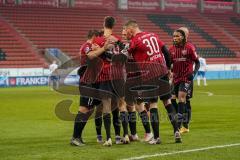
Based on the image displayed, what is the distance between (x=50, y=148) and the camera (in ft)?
34.5

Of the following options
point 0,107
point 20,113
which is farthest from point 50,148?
point 0,107

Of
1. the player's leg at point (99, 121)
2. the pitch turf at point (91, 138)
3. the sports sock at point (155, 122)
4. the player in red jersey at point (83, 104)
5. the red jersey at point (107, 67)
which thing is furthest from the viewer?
the player's leg at point (99, 121)

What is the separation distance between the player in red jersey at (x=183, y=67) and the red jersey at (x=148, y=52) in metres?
2.00

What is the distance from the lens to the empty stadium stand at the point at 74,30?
152 feet

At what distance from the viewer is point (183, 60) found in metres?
13.4

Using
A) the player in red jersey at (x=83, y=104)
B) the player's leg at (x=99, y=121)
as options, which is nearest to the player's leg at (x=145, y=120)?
the player's leg at (x=99, y=121)

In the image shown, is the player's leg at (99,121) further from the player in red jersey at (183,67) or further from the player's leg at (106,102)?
the player in red jersey at (183,67)

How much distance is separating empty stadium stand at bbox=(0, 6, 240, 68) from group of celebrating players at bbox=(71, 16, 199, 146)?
3248 cm

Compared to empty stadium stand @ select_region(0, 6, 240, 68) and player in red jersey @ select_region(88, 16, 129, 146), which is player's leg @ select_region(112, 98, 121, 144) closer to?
player in red jersey @ select_region(88, 16, 129, 146)

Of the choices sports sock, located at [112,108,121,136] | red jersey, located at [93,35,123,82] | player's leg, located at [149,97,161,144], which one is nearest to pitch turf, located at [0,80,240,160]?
player's leg, located at [149,97,161,144]

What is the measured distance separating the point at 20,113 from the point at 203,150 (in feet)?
33.1

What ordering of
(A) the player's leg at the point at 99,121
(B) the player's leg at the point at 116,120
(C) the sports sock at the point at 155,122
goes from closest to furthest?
(C) the sports sock at the point at 155,122
(B) the player's leg at the point at 116,120
(A) the player's leg at the point at 99,121

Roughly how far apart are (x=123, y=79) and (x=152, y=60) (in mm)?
645

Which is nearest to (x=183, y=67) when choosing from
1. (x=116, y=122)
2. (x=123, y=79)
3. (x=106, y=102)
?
(x=123, y=79)
